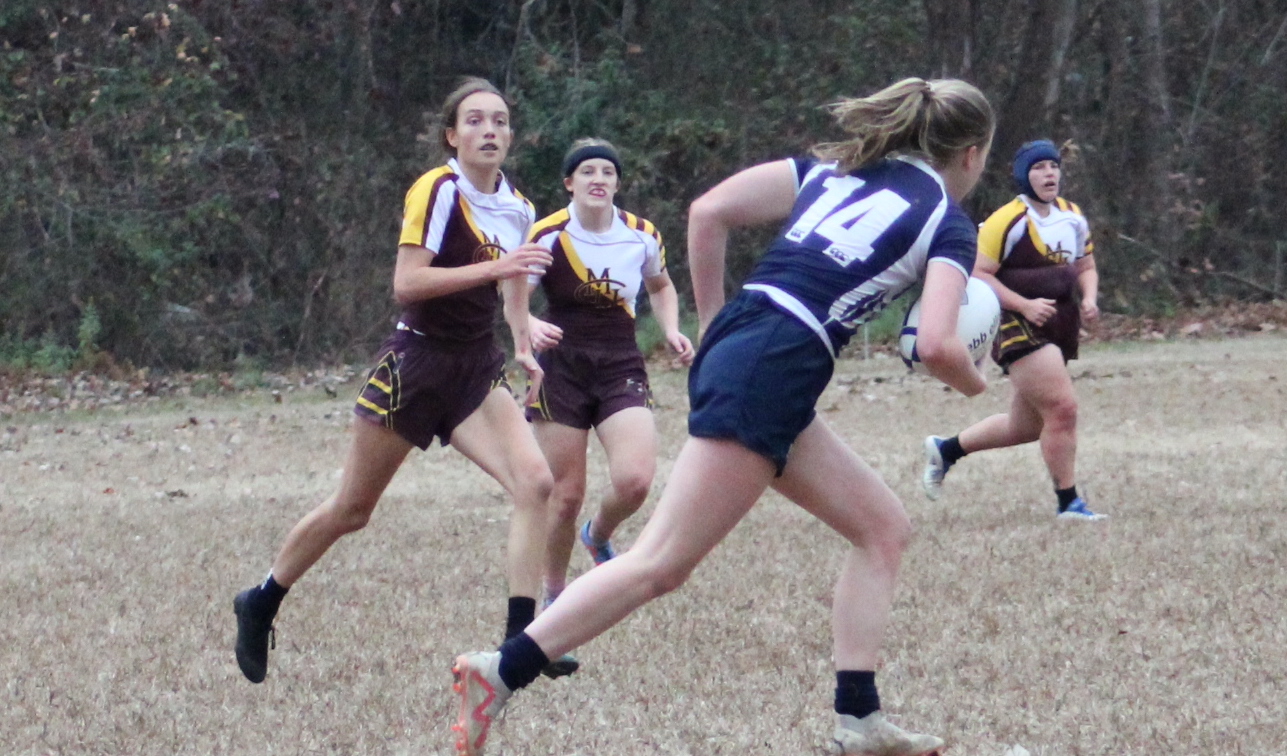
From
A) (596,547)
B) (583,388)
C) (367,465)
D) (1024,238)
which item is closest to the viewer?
(367,465)

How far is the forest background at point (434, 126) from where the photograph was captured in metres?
19.8

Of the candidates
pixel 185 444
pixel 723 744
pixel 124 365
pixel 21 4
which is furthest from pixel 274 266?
pixel 723 744

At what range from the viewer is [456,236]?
5438 mm

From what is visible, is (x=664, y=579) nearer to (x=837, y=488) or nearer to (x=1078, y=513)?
(x=837, y=488)

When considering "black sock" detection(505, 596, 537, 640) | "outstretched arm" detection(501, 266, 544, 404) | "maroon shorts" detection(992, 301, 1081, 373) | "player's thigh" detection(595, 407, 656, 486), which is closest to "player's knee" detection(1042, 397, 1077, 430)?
"maroon shorts" detection(992, 301, 1081, 373)

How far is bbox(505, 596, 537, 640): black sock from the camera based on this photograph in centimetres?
527

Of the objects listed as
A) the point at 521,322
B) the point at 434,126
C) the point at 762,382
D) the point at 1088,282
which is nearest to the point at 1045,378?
the point at 1088,282

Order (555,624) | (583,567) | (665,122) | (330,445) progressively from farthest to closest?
(665,122), (330,445), (583,567), (555,624)

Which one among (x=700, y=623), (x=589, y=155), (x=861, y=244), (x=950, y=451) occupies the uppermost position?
(x=861, y=244)

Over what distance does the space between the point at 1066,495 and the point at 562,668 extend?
3.80 m

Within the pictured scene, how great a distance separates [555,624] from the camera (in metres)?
4.01

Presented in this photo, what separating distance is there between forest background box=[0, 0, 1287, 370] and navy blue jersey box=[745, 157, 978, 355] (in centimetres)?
1655

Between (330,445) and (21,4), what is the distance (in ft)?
32.6

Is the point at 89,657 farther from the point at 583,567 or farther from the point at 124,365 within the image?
the point at 124,365
